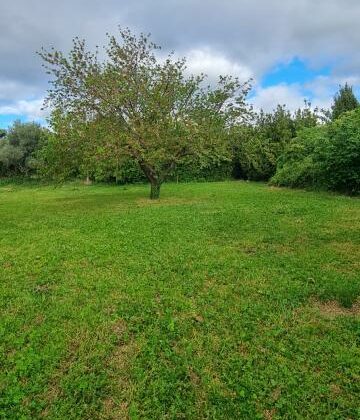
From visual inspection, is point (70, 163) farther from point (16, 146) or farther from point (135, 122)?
point (16, 146)

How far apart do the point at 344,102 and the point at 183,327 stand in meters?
27.9

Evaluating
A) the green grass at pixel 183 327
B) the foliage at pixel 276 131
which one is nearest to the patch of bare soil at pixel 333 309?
the green grass at pixel 183 327

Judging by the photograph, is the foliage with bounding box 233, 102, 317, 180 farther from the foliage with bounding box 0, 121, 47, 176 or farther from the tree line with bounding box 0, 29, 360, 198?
the foliage with bounding box 0, 121, 47, 176

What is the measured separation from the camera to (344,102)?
A: 28.1 m

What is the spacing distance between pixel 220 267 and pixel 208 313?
163cm

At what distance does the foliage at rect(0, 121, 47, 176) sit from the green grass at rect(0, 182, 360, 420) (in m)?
31.0

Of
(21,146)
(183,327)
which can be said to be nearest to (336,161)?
(183,327)

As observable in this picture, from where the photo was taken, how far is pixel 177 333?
4348 mm

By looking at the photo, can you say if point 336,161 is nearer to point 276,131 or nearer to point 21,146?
point 276,131

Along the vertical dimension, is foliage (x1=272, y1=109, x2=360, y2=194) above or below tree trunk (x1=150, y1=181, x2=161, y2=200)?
above

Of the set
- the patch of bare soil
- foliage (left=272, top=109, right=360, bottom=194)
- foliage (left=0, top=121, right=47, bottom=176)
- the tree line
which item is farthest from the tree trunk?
foliage (left=0, top=121, right=47, bottom=176)

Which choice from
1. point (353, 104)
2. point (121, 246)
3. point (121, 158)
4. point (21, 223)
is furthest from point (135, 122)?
point (353, 104)

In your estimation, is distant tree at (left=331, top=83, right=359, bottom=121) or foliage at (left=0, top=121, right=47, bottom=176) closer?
distant tree at (left=331, top=83, right=359, bottom=121)

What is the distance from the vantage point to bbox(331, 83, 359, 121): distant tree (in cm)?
2786
